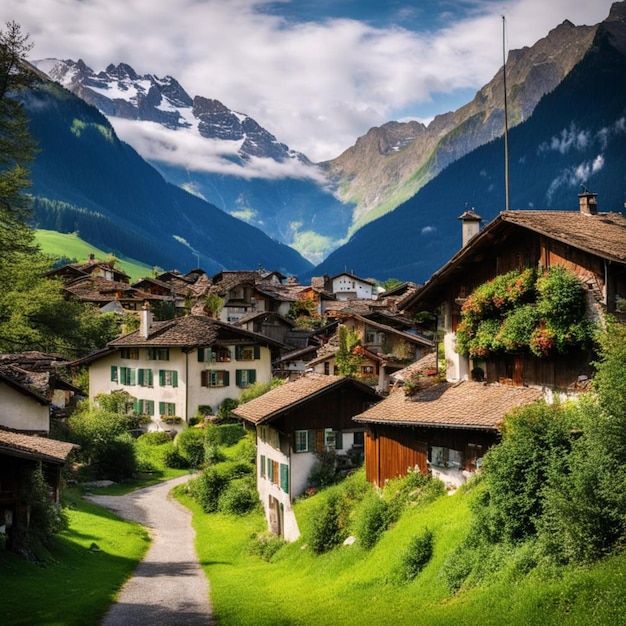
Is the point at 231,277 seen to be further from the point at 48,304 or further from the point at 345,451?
the point at 345,451

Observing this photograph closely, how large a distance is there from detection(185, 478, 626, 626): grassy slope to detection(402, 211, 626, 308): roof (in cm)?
844

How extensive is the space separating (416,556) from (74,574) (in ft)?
43.6

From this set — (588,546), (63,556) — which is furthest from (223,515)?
(588,546)

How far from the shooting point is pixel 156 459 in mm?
63812

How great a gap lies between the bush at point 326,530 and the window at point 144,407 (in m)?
42.3

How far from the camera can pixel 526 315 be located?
2772 cm

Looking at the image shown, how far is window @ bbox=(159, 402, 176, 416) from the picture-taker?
69.9 meters

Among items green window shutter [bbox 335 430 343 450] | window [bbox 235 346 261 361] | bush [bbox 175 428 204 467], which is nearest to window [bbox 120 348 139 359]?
window [bbox 235 346 261 361]

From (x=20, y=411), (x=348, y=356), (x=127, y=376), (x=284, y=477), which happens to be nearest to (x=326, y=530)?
(x=284, y=477)

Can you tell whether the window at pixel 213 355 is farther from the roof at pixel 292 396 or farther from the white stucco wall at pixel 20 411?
the white stucco wall at pixel 20 411

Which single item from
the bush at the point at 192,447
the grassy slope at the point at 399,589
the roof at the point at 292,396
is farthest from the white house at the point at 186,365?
the grassy slope at the point at 399,589

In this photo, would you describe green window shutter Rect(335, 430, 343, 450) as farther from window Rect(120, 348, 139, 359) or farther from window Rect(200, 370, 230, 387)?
window Rect(120, 348, 139, 359)

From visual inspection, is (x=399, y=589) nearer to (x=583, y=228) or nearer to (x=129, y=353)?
(x=583, y=228)

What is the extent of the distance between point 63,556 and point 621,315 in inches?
846
